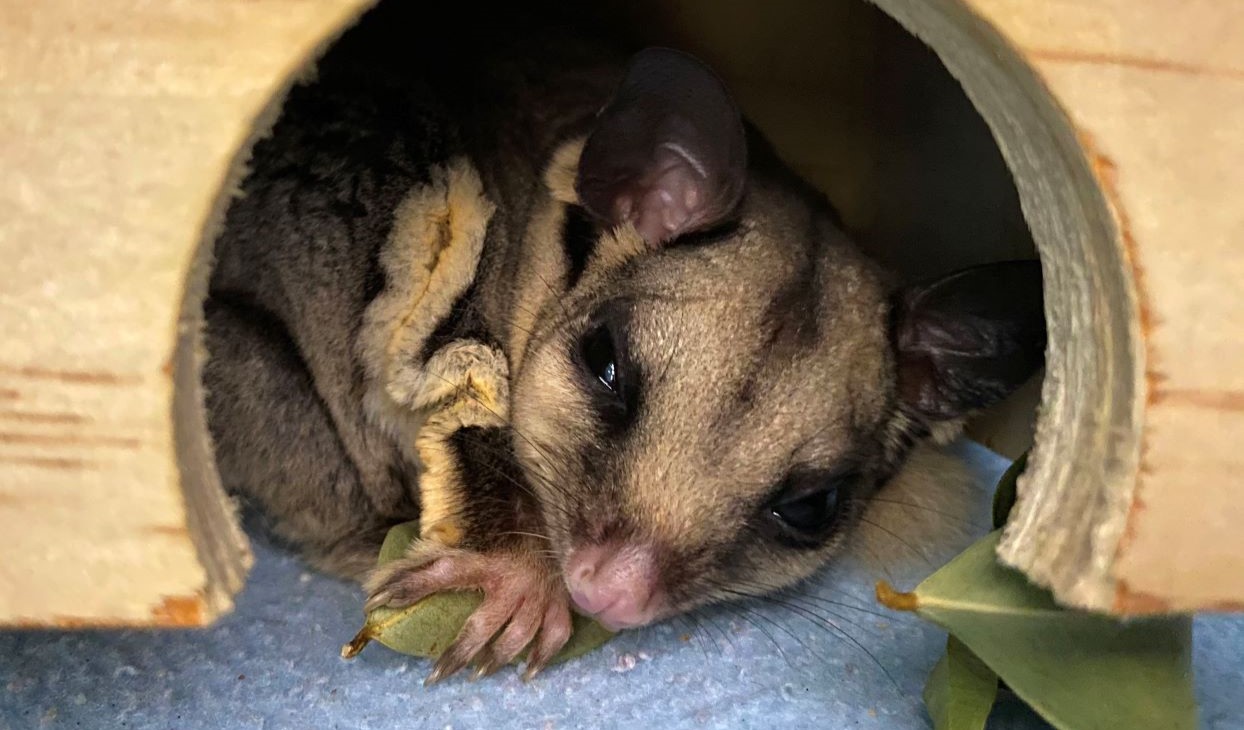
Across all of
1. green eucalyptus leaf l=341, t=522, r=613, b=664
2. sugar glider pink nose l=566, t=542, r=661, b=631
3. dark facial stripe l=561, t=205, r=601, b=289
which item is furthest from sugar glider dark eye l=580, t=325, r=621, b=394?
green eucalyptus leaf l=341, t=522, r=613, b=664

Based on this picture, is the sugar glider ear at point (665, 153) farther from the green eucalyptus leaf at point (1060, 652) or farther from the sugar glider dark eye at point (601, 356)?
the green eucalyptus leaf at point (1060, 652)

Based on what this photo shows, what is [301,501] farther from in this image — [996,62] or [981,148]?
[981,148]

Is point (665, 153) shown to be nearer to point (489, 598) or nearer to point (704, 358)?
point (704, 358)

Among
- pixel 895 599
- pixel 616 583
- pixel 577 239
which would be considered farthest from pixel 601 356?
pixel 895 599

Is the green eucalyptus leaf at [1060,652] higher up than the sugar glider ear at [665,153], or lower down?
lower down

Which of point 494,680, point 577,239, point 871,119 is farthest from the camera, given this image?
point 871,119

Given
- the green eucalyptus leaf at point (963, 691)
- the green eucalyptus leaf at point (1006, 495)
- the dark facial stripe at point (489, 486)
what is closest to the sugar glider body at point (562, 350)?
the dark facial stripe at point (489, 486)

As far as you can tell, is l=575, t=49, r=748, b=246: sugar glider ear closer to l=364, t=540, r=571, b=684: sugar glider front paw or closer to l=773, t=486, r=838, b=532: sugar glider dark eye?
l=773, t=486, r=838, b=532: sugar glider dark eye
